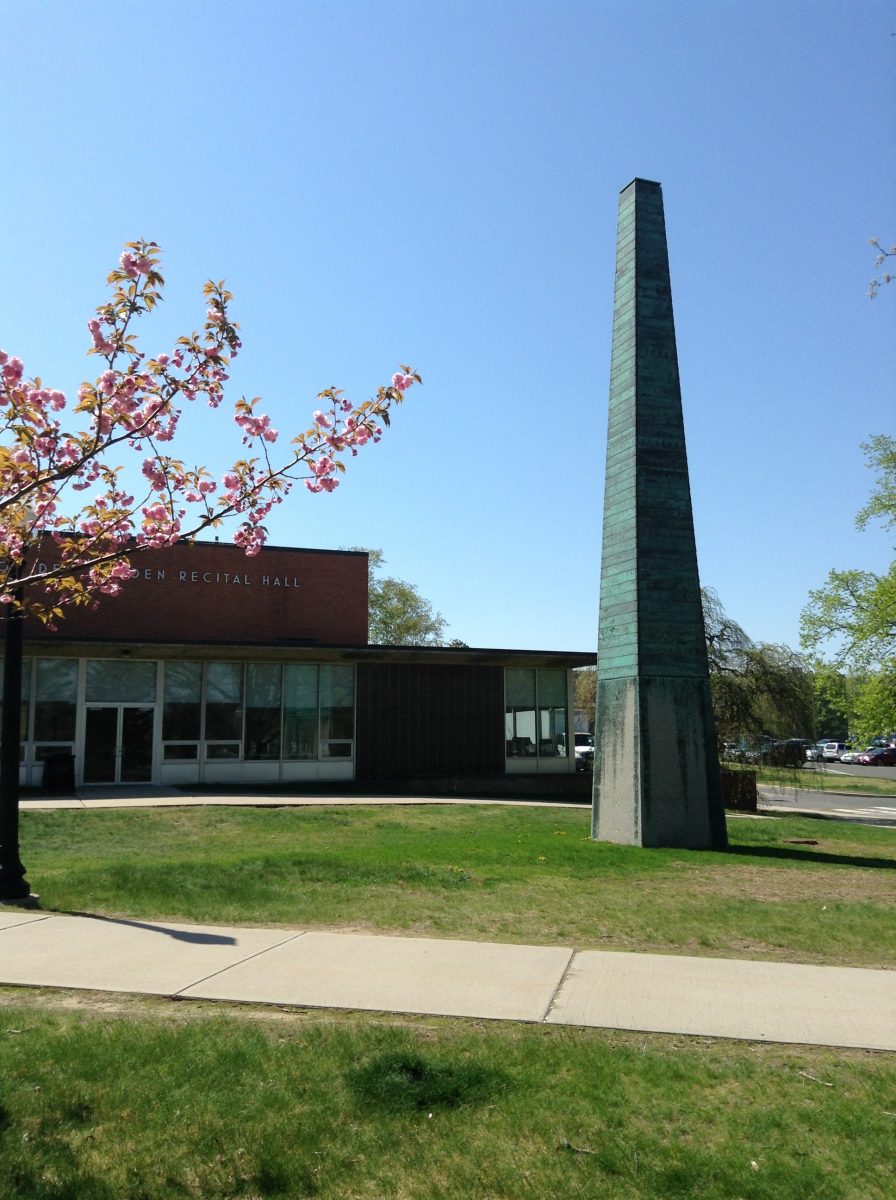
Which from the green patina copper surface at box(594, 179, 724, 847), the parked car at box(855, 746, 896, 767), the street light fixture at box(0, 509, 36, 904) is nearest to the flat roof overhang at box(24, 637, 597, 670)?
the green patina copper surface at box(594, 179, 724, 847)

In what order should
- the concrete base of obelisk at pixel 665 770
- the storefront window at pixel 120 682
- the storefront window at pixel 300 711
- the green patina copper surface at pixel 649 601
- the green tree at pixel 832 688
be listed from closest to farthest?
1. the concrete base of obelisk at pixel 665 770
2. the green patina copper surface at pixel 649 601
3. the storefront window at pixel 120 682
4. the storefront window at pixel 300 711
5. the green tree at pixel 832 688

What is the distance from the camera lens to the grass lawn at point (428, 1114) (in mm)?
3643

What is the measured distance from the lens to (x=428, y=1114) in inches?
164

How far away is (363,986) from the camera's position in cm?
605

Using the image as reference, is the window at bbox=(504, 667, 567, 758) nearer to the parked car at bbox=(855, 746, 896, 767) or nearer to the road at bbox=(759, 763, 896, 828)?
the road at bbox=(759, 763, 896, 828)

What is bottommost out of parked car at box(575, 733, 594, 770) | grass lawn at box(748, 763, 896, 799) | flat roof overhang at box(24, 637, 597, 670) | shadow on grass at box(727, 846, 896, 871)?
grass lawn at box(748, 763, 896, 799)

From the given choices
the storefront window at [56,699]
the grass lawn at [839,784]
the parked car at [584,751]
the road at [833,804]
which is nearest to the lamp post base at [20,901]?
the storefront window at [56,699]

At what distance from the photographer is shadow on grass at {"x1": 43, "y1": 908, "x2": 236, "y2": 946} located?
7371 mm

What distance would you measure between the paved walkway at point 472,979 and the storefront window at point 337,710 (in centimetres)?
1937

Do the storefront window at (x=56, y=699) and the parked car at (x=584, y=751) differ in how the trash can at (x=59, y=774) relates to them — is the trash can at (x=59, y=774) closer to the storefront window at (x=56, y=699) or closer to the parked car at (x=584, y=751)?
the storefront window at (x=56, y=699)

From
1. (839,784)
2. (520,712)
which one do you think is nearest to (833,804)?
(520,712)

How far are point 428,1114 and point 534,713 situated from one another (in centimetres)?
2496

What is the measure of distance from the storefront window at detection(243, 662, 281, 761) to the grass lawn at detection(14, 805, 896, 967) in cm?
955

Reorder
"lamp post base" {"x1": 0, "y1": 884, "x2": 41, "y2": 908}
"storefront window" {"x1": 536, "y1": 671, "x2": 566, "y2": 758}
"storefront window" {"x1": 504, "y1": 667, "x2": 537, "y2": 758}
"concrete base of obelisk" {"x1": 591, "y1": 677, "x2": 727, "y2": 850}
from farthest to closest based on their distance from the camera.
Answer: "storefront window" {"x1": 536, "y1": 671, "x2": 566, "y2": 758} → "storefront window" {"x1": 504, "y1": 667, "x2": 537, "y2": 758} → "concrete base of obelisk" {"x1": 591, "y1": 677, "x2": 727, "y2": 850} → "lamp post base" {"x1": 0, "y1": 884, "x2": 41, "y2": 908}
